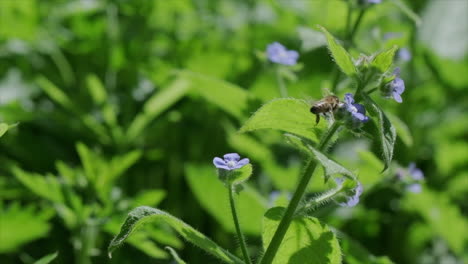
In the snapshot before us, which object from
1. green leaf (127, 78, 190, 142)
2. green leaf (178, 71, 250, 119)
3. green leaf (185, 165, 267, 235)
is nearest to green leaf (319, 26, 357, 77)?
green leaf (178, 71, 250, 119)

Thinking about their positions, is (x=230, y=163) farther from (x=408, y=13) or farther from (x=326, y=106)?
(x=408, y=13)

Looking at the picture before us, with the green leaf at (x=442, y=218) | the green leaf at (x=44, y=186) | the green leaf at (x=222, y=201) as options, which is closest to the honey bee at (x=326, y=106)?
the green leaf at (x=44, y=186)

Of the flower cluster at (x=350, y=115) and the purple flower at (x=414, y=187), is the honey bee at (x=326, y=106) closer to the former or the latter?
the flower cluster at (x=350, y=115)

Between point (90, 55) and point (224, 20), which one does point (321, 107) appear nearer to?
point (90, 55)

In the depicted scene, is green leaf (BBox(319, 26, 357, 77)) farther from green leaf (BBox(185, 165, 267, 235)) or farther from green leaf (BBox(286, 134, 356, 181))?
green leaf (BBox(185, 165, 267, 235))

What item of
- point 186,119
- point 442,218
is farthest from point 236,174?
point 186,119

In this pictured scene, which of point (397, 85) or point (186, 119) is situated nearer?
point (397, 85)

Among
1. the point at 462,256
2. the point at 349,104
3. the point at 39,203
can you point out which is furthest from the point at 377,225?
the point at 349,104
